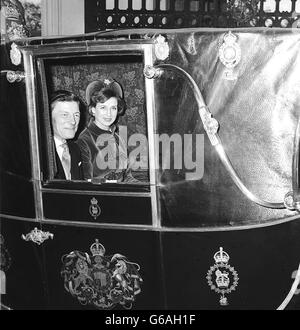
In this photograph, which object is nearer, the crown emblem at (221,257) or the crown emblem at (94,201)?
the crown emblem at (221,257)

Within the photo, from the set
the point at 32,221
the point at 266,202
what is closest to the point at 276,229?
the point at 266,202

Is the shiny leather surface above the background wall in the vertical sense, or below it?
below

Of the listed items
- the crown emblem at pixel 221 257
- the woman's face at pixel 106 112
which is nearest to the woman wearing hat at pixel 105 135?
the woman's face at pixel 106 112

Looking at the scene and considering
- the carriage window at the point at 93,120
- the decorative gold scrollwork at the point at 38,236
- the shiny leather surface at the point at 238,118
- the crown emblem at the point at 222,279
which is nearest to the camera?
the shiny leather surface at the point at 238,118

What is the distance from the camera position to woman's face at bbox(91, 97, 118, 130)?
2.01 meters

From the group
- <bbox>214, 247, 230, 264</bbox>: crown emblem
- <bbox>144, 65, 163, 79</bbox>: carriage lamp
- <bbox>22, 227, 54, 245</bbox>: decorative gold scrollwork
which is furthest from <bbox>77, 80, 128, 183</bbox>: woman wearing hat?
<bbox>214, 247, 230, 264</bbox>: crown emblem

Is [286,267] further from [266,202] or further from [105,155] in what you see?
[105,155]

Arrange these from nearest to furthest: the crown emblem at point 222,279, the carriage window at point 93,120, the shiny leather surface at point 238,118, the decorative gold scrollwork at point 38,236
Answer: the shiny leather surface at point 238,118, the crown emblem at point 222,279, the carriage window at point 93,120, the decorative gold scrollwork at point 38,236

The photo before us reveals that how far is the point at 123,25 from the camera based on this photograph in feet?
6.83

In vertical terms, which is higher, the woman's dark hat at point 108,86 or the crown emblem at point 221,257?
the woman's dark hat at point 108,86

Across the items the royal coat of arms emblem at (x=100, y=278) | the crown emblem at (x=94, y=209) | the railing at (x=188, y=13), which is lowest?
the royal coat of arms emblem at (x=100, y=278)

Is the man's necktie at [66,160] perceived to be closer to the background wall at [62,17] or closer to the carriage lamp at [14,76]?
the carriage lamp at [14,76]

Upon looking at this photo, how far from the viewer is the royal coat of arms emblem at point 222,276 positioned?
1894mm

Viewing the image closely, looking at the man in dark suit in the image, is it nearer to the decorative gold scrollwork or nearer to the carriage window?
the carriage window
